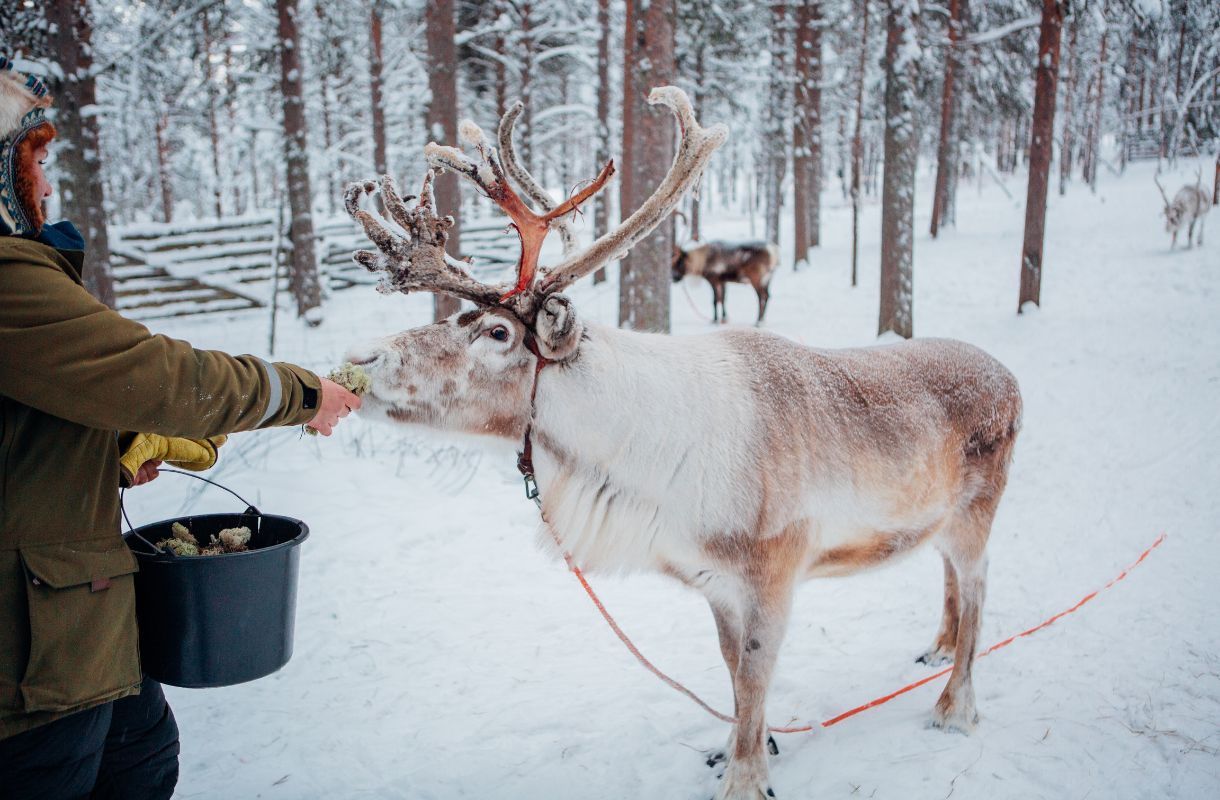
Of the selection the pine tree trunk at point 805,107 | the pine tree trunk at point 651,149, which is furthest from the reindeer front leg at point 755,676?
the pine tree trunk at point 805,107

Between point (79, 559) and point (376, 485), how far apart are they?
169 inches

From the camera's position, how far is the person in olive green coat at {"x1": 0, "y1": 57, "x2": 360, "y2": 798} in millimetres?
1495

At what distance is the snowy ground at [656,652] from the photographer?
292 centimetres

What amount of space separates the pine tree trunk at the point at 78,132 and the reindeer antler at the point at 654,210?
7.51 metres

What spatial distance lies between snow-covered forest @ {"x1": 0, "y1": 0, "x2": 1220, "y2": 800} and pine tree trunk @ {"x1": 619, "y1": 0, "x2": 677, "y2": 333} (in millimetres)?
30

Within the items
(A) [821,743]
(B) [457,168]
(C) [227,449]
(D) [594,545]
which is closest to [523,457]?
(D) [594,545]

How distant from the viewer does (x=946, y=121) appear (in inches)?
681

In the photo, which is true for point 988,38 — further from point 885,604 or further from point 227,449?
point 227,449

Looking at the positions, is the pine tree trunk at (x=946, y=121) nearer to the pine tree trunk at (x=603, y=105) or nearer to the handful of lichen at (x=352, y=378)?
the pine tree trunk at (x=603, y=105)

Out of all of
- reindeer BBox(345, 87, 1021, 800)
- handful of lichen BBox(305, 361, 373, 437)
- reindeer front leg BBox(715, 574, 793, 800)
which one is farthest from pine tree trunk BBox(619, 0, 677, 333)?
handful of lichen BBox(305, 361, 373, 437)

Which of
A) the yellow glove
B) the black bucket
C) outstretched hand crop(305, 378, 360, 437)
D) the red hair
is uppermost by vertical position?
the red hair

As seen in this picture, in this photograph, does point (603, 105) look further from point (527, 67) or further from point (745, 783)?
point (745, 783)

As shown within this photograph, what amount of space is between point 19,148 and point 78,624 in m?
1.06

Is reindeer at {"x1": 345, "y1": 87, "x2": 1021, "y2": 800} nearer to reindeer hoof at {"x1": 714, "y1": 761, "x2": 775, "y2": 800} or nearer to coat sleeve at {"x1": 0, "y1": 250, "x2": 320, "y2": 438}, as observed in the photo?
reindeer hoof at {"x1": 714, "y1": 761, "x2": 775, "y2": 800}
